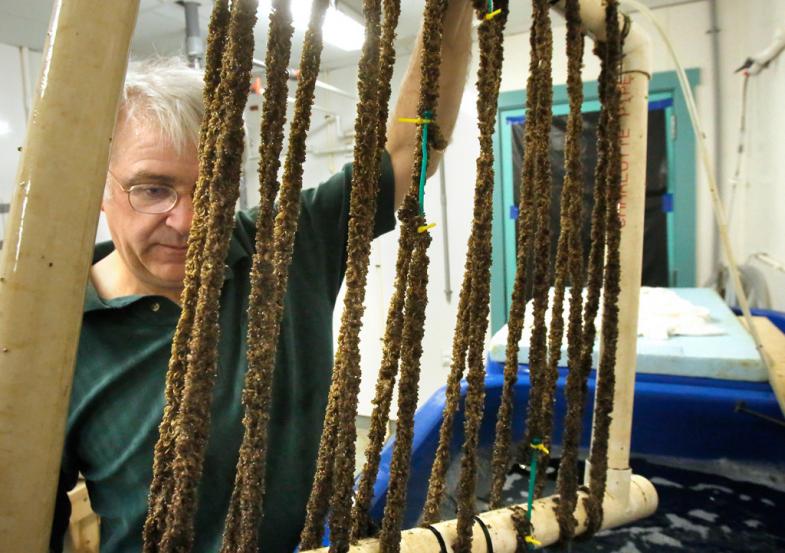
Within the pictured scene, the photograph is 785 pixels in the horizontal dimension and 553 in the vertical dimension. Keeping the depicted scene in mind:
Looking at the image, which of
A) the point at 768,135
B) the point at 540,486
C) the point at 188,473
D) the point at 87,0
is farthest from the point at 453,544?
the point at 768,135

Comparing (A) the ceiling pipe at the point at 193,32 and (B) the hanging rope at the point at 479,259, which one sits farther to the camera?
(A) the ceiling pipe at the point at 193,32

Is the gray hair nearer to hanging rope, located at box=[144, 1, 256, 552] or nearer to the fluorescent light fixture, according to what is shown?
hanging rope, located at box=[144, 1, 256, 552]

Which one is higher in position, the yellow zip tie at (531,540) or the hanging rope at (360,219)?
the hanging rope at (360,219)

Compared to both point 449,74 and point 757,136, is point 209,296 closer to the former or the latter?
point 449,74

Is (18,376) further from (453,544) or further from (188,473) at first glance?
(453,544)

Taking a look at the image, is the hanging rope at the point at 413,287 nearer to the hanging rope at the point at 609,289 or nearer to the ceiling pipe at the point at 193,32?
the hanging rope at the point at 609,289

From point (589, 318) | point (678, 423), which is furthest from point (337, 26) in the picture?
point (589, 318)

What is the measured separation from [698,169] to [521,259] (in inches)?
102

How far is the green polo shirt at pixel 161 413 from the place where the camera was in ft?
2.19

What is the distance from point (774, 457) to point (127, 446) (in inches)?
58.8

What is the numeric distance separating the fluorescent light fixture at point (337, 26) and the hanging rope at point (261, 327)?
2000 mm

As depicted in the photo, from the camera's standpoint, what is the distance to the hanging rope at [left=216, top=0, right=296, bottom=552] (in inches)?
13.3

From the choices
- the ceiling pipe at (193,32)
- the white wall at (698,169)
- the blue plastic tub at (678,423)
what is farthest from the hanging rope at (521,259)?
the ceiling pipe at (193,32)

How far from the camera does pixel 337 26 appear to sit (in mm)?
2463
